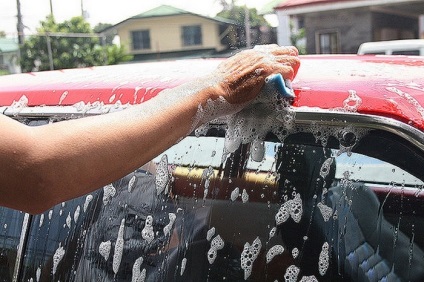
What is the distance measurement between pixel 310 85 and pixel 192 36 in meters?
38.0

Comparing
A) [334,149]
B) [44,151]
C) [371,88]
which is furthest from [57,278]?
[371,88]

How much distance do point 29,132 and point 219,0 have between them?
0.93m

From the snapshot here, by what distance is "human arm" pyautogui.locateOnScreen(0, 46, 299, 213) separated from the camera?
1.16 meters

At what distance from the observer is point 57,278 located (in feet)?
5.26

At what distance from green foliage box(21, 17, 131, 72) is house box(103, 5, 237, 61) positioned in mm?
9656

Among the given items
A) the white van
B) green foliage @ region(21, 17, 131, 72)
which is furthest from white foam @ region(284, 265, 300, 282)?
green foliage @ region(21, 17, 131, 72)

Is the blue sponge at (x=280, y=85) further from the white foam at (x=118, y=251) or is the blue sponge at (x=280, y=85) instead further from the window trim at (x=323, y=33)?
the window trim at (x=323, y=33)

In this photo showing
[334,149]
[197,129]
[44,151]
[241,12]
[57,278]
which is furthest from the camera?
[241,12]

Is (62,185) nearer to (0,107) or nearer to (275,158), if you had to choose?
(275,158)

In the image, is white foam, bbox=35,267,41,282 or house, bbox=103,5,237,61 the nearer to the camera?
white foam, bbox=35,267,41,282

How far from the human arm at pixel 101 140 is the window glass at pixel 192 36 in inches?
1488

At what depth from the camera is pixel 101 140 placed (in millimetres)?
1232

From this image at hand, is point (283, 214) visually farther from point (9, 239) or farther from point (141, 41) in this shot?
point (141, 41)

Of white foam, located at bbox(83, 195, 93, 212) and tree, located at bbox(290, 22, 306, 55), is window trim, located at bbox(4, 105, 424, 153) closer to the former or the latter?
white foam, located at bbox(83, 195, 93, 212)
